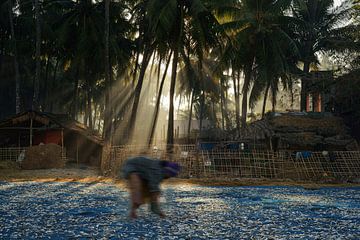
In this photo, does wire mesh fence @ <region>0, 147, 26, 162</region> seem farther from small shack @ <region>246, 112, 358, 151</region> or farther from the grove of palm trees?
small shack @ <region>246, 112, 358, 151</region>

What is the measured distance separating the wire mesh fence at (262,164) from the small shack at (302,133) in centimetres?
299

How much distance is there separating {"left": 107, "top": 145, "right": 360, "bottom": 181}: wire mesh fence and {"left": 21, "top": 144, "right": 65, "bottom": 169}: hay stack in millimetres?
5521

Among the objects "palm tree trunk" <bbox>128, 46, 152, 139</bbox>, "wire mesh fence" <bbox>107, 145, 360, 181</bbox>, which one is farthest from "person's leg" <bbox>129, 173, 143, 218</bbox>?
"palm tree trunk" <bbox>128, 46, 152, 139</bbox>

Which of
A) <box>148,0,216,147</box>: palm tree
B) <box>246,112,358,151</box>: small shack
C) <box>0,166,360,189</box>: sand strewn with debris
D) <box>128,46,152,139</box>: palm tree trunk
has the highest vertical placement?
<box>148,0,216,147</box>: palm tree

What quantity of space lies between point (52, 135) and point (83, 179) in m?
9.86

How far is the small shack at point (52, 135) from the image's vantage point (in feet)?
89.8

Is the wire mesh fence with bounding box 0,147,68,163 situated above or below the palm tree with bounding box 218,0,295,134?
below

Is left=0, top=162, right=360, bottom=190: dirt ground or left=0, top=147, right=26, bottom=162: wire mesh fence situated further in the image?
left=0, top=147, right=26, bottom=162: wire mesh fence

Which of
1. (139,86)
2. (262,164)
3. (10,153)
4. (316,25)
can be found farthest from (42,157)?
(316,25)

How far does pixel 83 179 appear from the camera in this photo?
21.1 meters

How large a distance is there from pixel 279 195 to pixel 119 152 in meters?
9.15

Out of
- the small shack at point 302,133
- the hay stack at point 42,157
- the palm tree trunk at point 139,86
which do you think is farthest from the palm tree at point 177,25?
the hay stack at point 42,157

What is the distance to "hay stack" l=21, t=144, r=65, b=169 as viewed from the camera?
24.7 meters

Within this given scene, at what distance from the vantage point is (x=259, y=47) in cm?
2962
